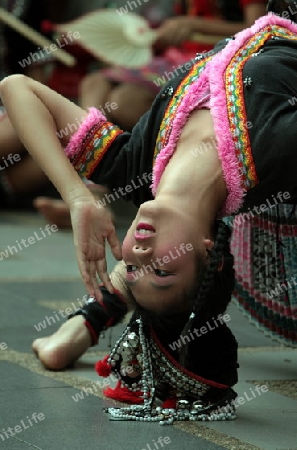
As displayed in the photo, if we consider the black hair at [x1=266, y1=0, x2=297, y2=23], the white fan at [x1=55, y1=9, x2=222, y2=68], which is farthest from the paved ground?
the white fan at [x1=55, y1=9, x2=222, y2=68]

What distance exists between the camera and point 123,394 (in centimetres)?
241

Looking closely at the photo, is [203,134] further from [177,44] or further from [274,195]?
[177,44]

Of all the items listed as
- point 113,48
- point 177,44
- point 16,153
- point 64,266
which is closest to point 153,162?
point 64,266

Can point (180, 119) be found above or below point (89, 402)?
above

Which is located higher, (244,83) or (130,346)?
(244,83)

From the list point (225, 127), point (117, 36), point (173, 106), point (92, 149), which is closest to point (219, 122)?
point (225, 127)

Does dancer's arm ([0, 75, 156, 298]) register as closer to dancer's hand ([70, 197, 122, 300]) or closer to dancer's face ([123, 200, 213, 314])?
dancer's hand ([70, 197, 122, 300])

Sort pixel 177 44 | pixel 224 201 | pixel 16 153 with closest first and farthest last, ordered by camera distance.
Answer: pixel 224 201 < pixel 177 44 < pixel 16 153

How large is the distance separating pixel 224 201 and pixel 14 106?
586 millimetres

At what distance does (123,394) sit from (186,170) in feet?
1.89

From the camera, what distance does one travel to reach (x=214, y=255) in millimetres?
2145

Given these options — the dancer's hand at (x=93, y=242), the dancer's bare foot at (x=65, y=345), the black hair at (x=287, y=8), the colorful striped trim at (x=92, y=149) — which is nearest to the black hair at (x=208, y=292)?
the dancer's hand at (x=93, y=242)

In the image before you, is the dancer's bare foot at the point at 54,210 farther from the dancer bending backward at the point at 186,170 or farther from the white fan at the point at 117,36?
the dancer bending backward at the point at 186,170

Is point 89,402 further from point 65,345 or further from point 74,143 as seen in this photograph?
point 74,143
